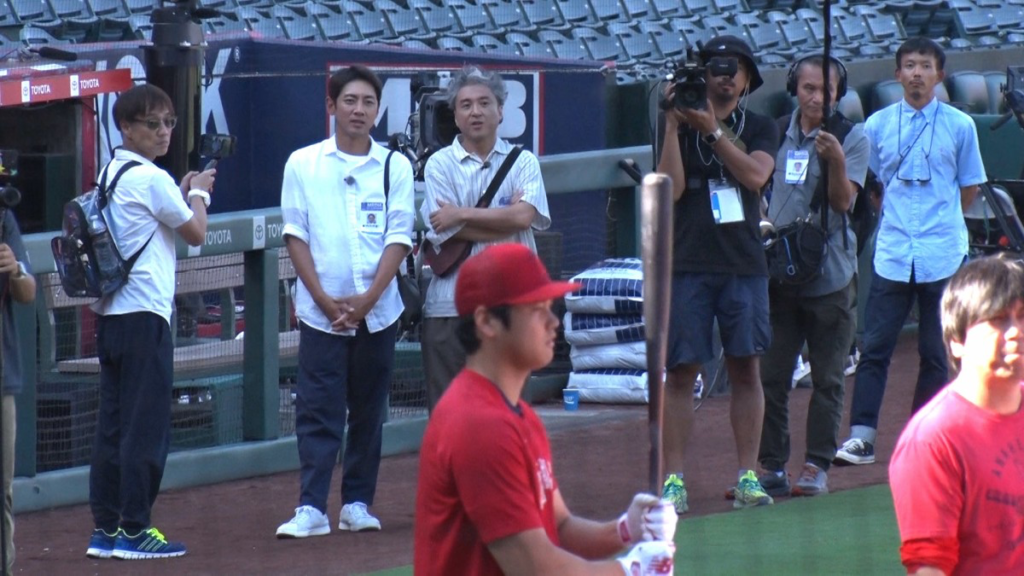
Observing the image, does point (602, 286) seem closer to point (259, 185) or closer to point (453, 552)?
point (259, 185)

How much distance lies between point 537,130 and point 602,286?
6.24 feet

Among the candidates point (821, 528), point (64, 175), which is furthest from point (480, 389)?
point (64, 175)

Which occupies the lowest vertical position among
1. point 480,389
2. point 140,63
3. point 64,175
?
point 480,389

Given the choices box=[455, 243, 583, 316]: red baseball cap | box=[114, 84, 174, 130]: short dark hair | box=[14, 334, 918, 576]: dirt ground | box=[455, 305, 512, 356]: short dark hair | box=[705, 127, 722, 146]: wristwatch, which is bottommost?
box=[14, 334, 918, 576]: dirt ground

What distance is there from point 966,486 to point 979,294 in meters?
0.37

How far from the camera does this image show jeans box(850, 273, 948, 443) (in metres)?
7.60

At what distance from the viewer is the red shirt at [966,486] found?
3062mm

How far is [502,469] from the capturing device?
286 centimetres

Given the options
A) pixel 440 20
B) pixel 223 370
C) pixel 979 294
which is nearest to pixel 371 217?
pixel 223 370

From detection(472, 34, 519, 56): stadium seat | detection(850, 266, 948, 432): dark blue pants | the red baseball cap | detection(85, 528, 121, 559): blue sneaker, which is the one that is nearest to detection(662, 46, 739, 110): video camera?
detection(850, 266, 948, 432): dark blue pants

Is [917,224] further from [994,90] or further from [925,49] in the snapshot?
[994,90]

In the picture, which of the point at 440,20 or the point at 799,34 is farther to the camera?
the point at 799,34

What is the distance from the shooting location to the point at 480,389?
298cm

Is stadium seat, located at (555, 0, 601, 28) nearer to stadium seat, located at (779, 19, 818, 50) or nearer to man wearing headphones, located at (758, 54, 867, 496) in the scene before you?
stadium seat, located at (779, 19, 818, 50)
